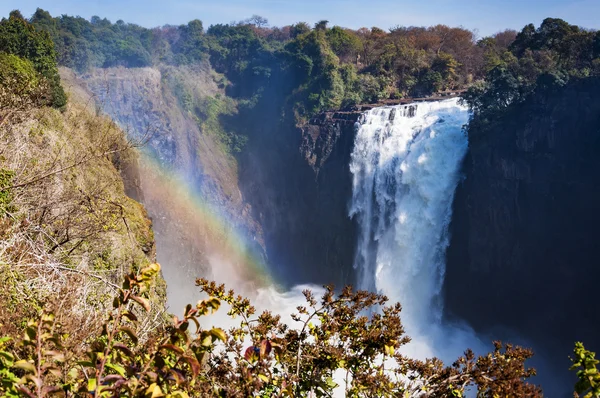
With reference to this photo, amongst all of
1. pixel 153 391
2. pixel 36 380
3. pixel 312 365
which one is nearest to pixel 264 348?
pixel 153 391

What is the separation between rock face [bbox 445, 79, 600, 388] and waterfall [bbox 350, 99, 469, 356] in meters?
0.83

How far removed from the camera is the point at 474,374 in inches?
136

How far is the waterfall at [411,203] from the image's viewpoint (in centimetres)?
2289

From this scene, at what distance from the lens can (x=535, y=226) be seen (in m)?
19.8

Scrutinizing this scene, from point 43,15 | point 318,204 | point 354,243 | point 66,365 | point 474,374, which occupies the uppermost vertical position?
point 43,15

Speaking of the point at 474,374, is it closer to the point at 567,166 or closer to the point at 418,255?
→ the point at 567,166

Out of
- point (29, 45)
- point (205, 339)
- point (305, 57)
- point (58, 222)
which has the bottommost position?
point (205, 339)

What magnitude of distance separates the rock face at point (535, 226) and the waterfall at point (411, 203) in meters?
0.83

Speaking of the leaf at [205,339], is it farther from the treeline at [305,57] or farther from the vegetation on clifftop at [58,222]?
the treeline at [305,57]

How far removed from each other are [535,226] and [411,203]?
5.99 m

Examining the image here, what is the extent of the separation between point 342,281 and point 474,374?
26.2 m

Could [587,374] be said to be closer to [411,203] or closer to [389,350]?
[389,350]

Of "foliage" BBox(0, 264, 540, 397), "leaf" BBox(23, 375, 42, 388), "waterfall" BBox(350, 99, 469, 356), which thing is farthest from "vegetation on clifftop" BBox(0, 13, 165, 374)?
"waterfall" BBox(350, 99, 469, 356)

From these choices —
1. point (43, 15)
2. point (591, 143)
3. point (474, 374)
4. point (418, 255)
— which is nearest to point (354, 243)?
point (418, 255)
